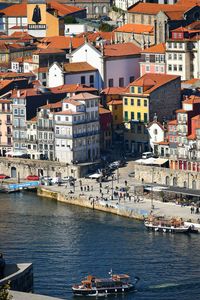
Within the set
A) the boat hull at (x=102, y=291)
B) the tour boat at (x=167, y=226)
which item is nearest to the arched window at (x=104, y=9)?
the tour boat at (x=167, y=226)

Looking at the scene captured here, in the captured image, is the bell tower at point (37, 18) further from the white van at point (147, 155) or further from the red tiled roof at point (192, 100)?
the red tiled roof at point (192, 100)

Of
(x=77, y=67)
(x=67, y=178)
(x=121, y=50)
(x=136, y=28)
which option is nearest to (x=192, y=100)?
(x=67, y=178)

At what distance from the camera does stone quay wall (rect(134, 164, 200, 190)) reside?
99.2 meters

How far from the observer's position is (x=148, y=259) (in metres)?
84.7

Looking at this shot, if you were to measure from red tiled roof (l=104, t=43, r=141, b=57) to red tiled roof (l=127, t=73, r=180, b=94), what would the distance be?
7887 millimetres

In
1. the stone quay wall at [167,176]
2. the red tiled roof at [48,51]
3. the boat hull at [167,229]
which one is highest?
the red tiled roof at [48,51]

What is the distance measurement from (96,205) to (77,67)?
21.0 m

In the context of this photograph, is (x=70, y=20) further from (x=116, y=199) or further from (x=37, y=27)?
(x=116, y=199)

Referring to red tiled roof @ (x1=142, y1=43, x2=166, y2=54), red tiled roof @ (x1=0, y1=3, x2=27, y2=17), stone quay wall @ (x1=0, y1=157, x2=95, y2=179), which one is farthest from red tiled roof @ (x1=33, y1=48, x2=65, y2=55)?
red tiled roof @ (x1=0, y1=3, x2=27, y2=17)

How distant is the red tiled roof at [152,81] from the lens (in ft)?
356

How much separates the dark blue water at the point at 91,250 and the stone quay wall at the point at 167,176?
5.10 metres

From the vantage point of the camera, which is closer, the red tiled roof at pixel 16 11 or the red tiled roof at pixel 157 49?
the red tiled roof at pixel 157 49

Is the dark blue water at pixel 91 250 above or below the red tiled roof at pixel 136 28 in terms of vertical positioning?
below

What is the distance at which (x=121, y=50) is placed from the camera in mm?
119250
